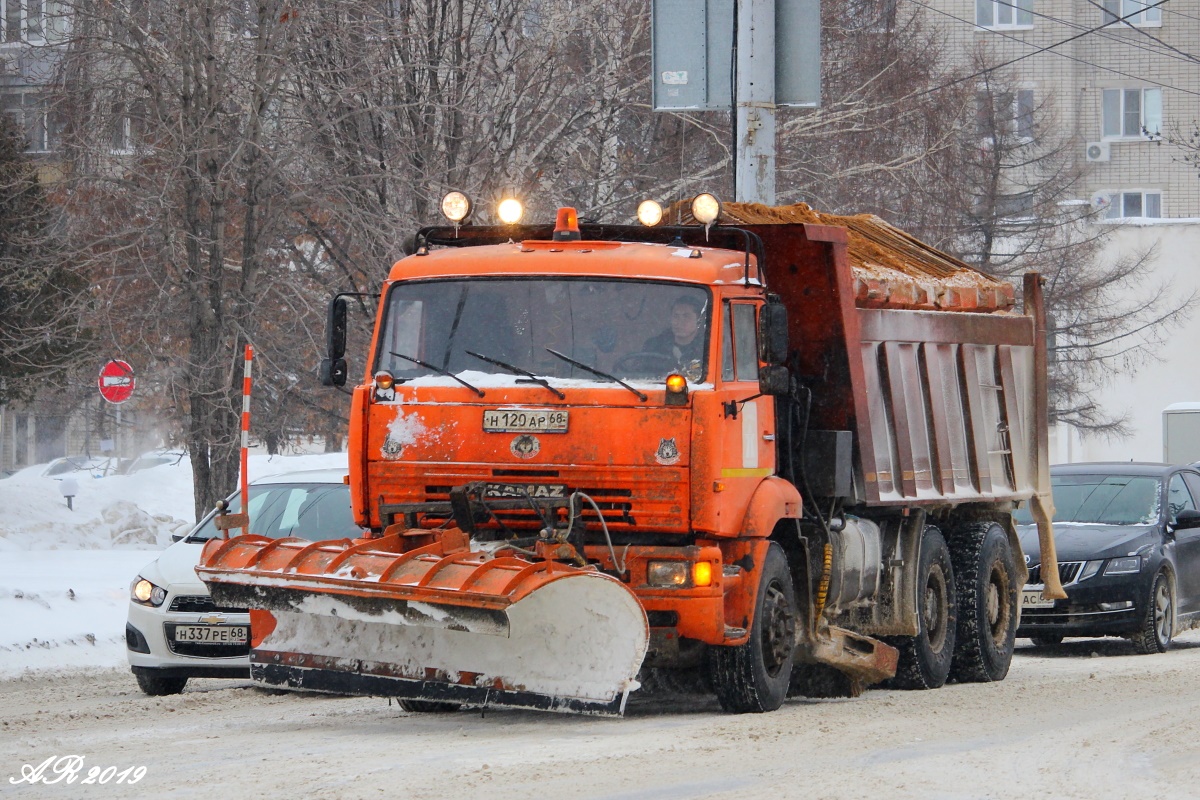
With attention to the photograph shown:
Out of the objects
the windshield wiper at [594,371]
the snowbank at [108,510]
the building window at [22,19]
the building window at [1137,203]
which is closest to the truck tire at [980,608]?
the windshield wiper at [594,371]

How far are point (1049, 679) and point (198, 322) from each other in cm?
857

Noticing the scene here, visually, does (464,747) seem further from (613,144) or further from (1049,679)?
(613,144)

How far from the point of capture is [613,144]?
71.1 feet

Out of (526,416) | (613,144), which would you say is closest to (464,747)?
(526,416)

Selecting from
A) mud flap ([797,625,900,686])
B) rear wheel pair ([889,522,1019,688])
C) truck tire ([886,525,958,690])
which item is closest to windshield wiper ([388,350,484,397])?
mud flap ([797,625,900,686])

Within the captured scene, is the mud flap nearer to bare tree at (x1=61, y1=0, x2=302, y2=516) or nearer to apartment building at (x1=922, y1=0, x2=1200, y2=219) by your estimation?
bare tree at (x1=61, y1=0, x2=302, y2=516)

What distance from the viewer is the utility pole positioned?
16.3 m

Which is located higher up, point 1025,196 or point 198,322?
point 1025,196

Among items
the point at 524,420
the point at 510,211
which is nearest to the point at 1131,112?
the point at 510,211

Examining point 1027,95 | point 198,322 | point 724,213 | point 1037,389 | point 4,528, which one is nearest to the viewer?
point 724,213

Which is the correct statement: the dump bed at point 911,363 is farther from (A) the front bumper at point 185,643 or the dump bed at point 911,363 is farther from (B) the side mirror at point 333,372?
(A) the front bumper at point 185,643

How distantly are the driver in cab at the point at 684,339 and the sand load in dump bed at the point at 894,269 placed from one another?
5.14ft

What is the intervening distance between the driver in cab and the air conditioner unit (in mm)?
49022

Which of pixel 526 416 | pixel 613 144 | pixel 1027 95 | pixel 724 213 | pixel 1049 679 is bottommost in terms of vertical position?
pixel 1049 679
